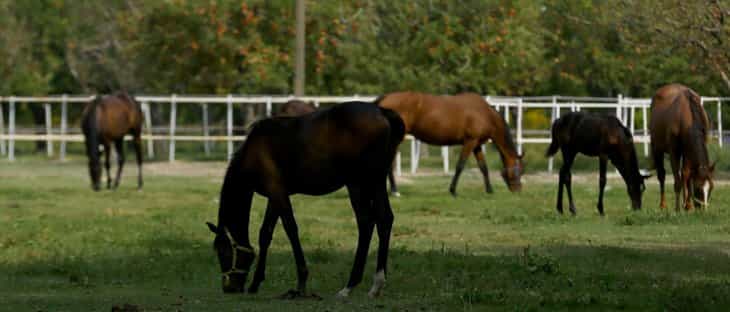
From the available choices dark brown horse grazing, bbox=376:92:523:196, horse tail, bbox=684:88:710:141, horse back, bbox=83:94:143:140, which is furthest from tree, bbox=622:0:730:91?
horse back, bbox=83:94:143:140

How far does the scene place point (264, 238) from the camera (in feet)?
37.8

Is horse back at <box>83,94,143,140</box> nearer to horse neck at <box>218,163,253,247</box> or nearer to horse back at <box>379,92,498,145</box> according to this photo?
horse back at <box>379,92,498,145</box>

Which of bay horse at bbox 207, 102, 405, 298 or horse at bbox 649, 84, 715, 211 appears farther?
horse at bbox 649, 84, 715, 211

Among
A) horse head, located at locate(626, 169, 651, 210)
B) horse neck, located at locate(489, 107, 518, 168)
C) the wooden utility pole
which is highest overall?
the wooden utility pole

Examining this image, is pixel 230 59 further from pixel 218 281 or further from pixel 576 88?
pixel 218 281

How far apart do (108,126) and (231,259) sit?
619 inches

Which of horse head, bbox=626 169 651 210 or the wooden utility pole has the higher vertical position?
the wooden utility pole

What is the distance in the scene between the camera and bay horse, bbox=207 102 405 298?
434 inches

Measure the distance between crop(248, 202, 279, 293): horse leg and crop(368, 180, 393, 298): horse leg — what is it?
2.81 feet

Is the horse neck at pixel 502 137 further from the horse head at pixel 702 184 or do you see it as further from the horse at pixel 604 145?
the horse head at pixel 702 184

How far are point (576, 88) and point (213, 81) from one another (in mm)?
10428

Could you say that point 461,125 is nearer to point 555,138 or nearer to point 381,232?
point 555,138

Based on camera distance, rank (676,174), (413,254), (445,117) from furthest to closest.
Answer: (445,117), (676,174), (413,254)

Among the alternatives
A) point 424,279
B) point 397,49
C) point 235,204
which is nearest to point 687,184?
point 424,279
